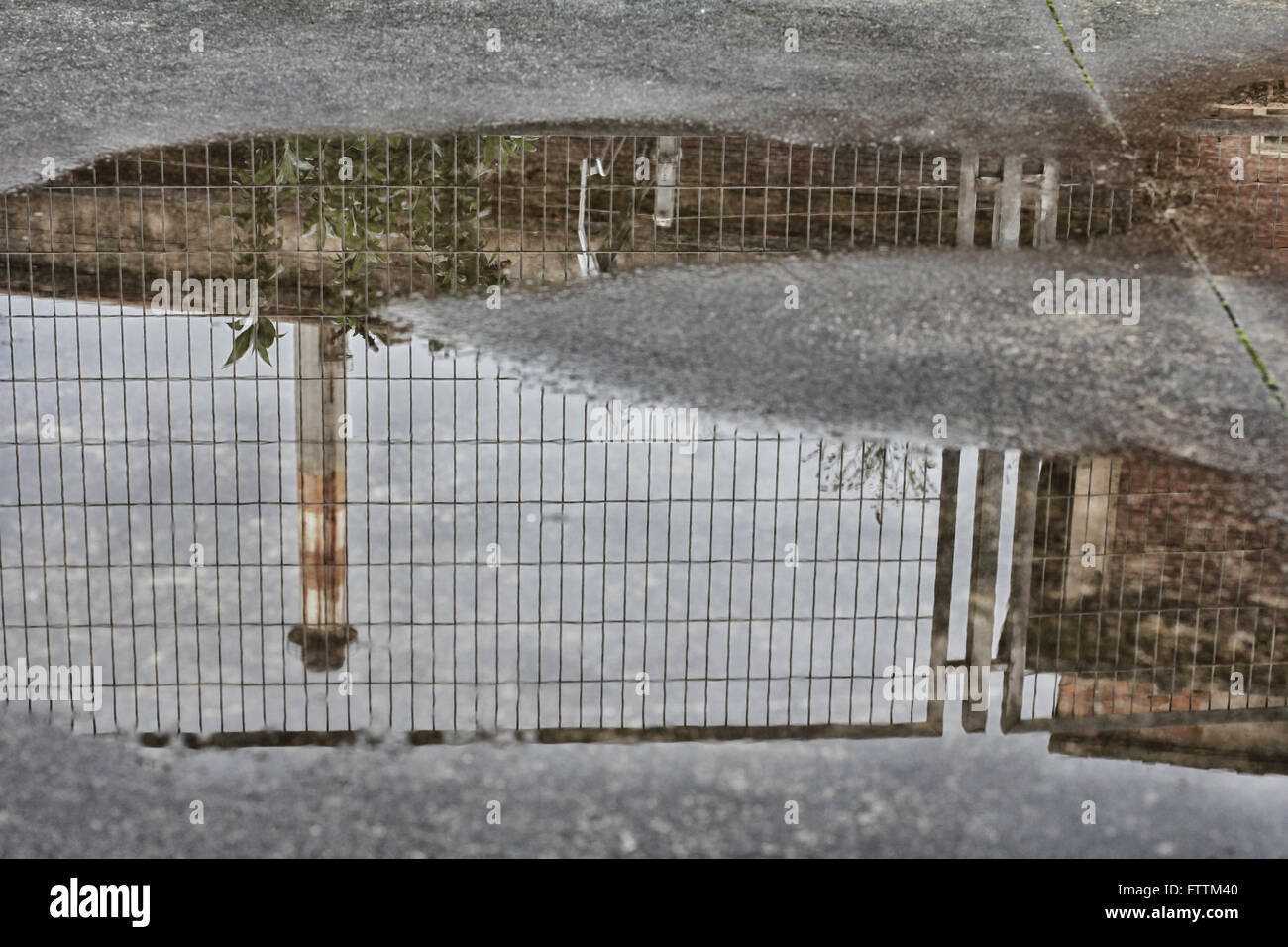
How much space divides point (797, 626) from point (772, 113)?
4.47 meters

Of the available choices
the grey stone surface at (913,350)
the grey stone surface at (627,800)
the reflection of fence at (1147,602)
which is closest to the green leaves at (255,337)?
the grey stone surface at (913,350)

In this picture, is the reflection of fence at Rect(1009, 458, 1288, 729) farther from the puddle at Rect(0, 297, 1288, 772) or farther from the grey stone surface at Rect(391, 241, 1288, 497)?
the grey stone surface at Rect(391, 241, 1288, 497)

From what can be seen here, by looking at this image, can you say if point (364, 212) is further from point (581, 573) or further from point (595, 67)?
point (581, 573)

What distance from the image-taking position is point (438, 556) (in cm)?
455

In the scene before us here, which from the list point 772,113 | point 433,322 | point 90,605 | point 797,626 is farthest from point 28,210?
point 797,626

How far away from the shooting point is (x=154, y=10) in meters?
9.53

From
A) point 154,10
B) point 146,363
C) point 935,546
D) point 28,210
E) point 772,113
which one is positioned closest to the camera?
point 935,546

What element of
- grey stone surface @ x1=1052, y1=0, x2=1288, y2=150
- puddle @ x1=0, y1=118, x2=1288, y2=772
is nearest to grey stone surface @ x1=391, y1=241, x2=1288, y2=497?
puddle @ x1=0, y1=118, x2=1288, y2=772

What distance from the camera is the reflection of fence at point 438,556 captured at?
403 centimetres

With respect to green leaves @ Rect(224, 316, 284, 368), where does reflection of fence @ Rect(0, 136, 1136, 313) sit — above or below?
above

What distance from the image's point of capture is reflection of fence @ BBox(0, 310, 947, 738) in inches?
159

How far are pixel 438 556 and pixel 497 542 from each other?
0.64 feet

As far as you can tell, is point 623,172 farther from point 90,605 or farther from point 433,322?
point 90,605

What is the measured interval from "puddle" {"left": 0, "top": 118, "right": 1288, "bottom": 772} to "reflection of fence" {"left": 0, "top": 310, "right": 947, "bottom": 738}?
1 centimetres
